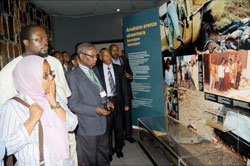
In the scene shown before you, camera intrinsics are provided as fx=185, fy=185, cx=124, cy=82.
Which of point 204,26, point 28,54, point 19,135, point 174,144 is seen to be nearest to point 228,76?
point 204,26

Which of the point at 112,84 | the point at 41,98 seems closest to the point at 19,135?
the point at 41,98

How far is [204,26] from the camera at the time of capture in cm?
206

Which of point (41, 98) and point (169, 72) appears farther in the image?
point (169, 72)

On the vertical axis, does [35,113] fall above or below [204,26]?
below

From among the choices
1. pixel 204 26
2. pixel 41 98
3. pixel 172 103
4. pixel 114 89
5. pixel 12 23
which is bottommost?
pixel 172 103

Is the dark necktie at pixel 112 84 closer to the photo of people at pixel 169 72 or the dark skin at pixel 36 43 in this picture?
the photo of people at pixel 169 72

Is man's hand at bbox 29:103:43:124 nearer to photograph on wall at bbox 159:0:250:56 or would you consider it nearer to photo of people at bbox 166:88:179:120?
photograph on wall at bbox 159:0:250:56

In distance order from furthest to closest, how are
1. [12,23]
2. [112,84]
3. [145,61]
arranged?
[12,23]
[145,61]
[112,84]

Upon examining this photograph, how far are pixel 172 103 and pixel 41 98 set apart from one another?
2221 millimetres

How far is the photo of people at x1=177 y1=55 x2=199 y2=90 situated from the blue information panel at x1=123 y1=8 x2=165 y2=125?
23.9 inches

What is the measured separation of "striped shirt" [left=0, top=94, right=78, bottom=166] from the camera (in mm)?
1075

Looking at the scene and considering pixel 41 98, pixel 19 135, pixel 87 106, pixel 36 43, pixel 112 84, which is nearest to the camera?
pixel 19 135

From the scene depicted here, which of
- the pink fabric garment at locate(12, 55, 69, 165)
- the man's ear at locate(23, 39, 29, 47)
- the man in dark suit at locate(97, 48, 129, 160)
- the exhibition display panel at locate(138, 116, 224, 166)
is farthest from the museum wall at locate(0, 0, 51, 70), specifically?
the exhibition display panel at locate(138, 116, 224, 166)

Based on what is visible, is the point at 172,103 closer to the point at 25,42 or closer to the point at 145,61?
the point at 145,61
